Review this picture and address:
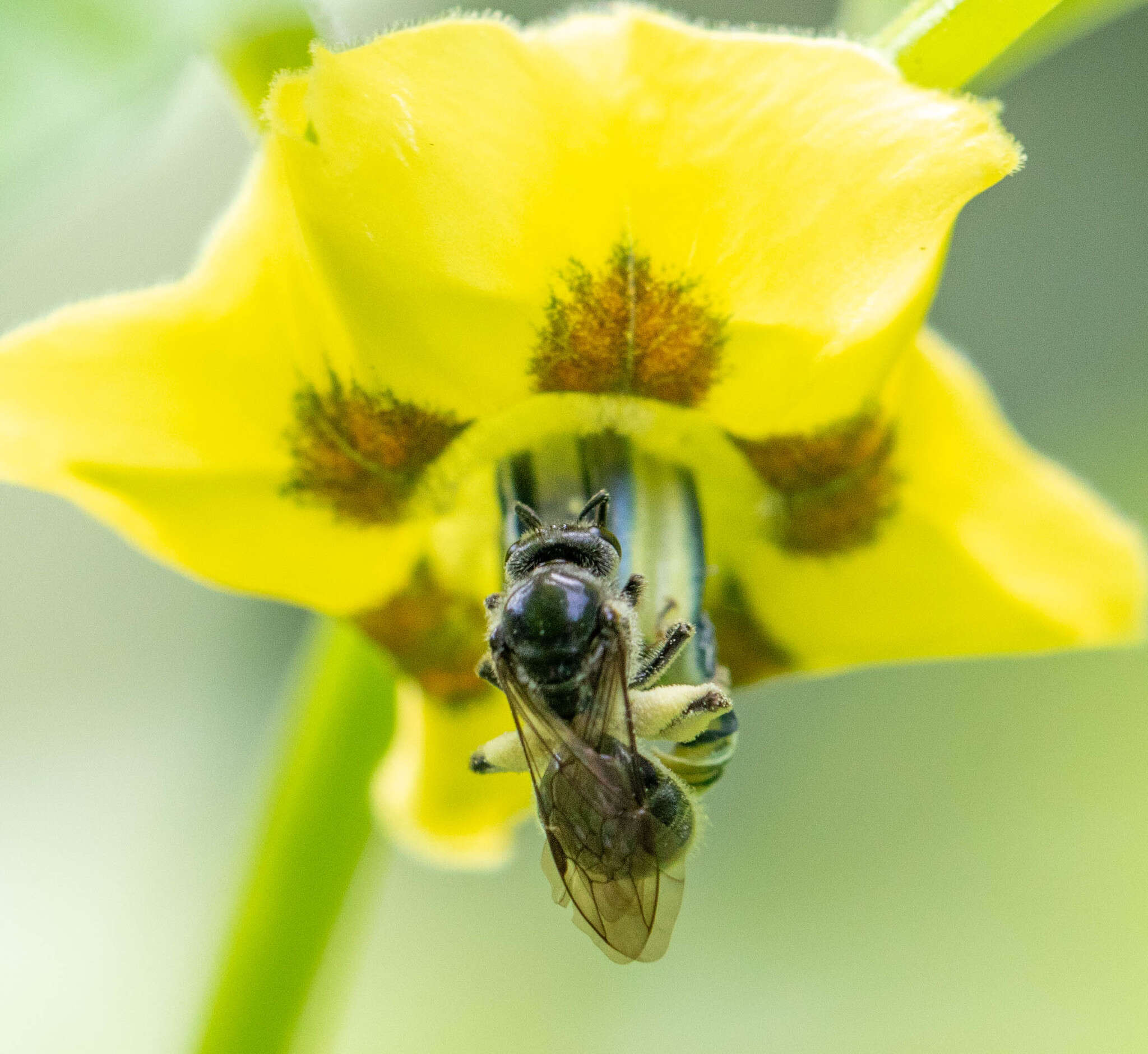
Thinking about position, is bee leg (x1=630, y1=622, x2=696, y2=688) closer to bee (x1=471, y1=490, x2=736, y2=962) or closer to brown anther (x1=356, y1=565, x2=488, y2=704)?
bee (x1=471, y1=490, x2=736, y2=962)

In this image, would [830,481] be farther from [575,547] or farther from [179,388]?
[179,388]

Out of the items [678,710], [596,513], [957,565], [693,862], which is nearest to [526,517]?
[596,513]

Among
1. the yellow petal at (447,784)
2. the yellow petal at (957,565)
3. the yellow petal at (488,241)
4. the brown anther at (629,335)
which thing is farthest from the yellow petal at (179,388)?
the yellow petal at (957,565)

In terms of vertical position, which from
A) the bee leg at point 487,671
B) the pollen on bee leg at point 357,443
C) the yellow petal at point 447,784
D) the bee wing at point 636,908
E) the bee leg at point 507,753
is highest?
the pollen on bee leg at point 357,443

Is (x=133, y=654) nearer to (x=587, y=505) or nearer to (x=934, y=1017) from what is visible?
(x=934, y=1017)

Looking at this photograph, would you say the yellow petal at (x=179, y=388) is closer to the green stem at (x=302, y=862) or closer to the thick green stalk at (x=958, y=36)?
the green stem at (x=302, y=862)

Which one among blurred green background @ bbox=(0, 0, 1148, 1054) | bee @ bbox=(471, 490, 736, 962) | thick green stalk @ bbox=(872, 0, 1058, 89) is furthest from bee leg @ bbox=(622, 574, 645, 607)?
blurred green background @ bbox=(0, 0, 1148, 1054)
